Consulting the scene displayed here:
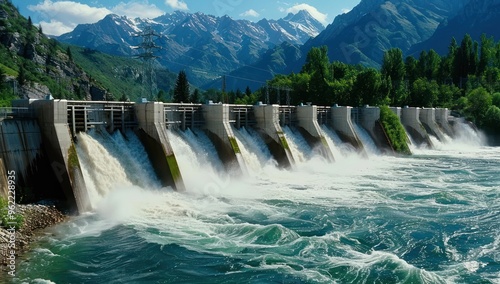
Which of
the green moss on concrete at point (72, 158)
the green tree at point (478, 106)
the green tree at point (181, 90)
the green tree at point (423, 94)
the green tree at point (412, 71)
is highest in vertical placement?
the green tree at point (412, 71)

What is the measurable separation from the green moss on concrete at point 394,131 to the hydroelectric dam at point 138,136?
733 centimetres

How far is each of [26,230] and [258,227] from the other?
28.4ft

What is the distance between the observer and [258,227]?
1867 cm

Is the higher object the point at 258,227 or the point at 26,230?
the point at 26,230

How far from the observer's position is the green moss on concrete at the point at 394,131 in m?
50.8

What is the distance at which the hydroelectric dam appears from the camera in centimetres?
2009

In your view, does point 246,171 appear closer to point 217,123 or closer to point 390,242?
point 217,123

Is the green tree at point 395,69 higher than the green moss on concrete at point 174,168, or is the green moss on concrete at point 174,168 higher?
the green tree at point 395,69

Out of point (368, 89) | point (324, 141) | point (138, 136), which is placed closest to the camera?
point (138, 136)

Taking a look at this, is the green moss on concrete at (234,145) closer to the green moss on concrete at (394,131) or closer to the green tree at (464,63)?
the green moss on concrete at (394,131)

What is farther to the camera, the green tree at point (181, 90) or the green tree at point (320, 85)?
the green tree at point (181, 90)

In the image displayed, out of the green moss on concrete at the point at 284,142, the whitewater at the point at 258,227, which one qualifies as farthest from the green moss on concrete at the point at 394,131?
the green moss on concrete at the point at 284,142

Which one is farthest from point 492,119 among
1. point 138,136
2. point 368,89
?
point 138,136

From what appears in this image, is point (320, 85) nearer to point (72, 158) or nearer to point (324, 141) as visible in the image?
point (324, 141)
